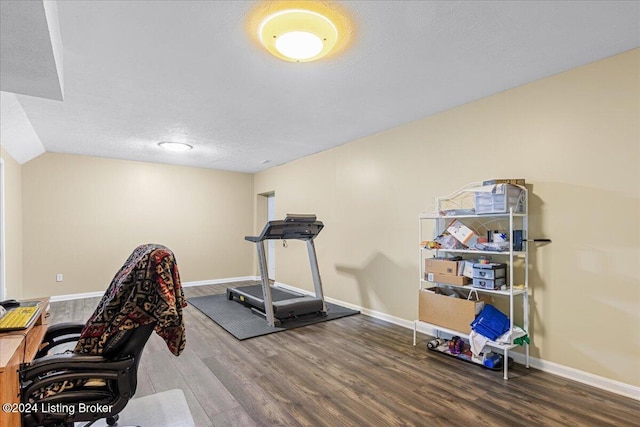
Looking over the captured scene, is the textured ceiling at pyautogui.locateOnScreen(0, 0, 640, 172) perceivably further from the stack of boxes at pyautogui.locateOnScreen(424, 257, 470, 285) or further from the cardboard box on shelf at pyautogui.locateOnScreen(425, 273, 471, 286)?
the cardboard box on shelf at pyautogui.locateOnScreen(425, 273, 471, 286)

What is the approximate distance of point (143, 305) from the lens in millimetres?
1515

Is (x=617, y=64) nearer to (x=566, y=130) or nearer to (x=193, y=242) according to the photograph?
(x=566, y=130)

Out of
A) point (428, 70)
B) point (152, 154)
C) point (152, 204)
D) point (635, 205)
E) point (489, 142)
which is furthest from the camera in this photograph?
point (152, 204)

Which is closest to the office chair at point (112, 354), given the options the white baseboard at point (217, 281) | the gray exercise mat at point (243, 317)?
the gray exercise mat at point (243, 317)

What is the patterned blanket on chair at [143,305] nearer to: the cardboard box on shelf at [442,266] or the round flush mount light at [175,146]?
the cardboard box on shelf at [442,266]

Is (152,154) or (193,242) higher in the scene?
(152,154)

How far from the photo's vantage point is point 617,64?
93.8 inches

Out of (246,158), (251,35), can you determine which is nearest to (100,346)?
(251,35)

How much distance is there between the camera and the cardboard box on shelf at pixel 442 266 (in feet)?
9.98

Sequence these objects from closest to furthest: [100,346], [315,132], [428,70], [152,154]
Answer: [100,346] < [428,70] < [315,132] < [152,154]

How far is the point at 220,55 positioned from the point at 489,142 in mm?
2608

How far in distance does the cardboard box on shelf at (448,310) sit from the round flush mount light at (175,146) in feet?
13.1

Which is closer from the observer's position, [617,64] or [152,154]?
[617,64]

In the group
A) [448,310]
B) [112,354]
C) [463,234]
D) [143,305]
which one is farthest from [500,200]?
[112,354]
